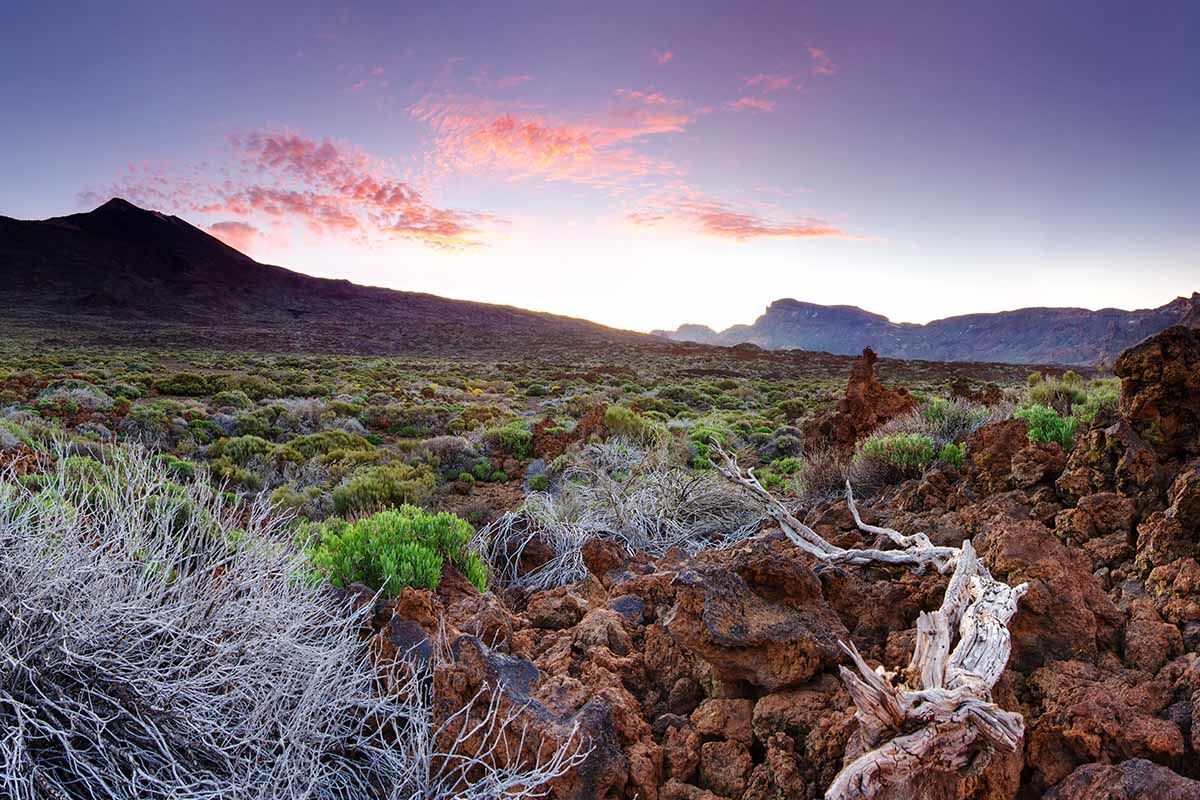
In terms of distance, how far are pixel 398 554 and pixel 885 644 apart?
8.68ft

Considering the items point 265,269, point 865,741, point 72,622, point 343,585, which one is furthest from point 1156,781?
point 265,269

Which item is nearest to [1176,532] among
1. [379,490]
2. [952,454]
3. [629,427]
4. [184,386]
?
[952,454]

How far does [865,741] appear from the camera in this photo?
195 cm

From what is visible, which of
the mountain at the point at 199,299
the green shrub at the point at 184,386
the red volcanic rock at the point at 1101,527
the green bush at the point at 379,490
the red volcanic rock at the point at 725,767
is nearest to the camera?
the red volcanic rock at the point at 725,767

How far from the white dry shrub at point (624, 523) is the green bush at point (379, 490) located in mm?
2053

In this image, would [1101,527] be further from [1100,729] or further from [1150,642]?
[1100,729]

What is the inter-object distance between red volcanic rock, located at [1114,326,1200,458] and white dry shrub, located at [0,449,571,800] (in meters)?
3.53

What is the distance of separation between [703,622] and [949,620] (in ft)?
2.85

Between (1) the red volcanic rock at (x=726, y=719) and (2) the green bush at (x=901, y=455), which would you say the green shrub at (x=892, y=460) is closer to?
(2) the green bush at (x=901, y=455)

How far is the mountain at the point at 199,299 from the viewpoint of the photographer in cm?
6644

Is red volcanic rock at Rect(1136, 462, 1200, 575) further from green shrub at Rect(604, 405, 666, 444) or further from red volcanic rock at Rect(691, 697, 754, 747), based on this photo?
green shrub at Rect(604, 405, 666, 444)

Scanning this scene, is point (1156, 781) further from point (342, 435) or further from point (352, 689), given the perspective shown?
point (342, 435)

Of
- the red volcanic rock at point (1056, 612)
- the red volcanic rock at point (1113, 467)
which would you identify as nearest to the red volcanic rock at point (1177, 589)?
the red volcanic rock at point (1056, 612)

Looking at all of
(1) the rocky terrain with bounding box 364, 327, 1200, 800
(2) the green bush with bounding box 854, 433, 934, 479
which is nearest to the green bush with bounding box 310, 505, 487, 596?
(1) the rocky terrain with bounding box 364, 327, 1200, 800
